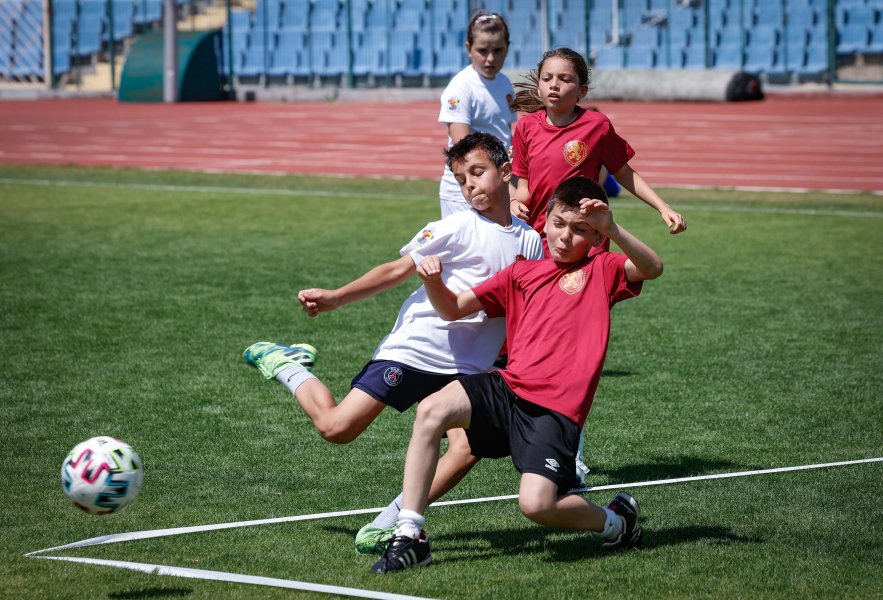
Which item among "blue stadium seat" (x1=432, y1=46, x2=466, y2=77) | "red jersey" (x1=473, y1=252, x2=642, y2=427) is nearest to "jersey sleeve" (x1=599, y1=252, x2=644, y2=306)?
"red jersey" (x1=473, y1=252, x2=642, y2=427)

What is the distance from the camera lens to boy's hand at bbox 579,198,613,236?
14.4 ft

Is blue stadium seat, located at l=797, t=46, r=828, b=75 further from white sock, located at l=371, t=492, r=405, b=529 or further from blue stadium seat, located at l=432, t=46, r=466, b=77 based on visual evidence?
white sock, located at l=371, t=492, r=405, b=529

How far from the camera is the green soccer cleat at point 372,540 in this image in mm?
4578

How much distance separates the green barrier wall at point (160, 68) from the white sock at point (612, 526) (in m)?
31.0

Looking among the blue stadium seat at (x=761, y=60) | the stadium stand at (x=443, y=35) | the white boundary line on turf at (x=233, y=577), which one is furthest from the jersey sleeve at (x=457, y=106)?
the blue stadium seat at (x=761, y=60)

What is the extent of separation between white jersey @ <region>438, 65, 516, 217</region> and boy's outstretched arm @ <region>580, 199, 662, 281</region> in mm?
2790

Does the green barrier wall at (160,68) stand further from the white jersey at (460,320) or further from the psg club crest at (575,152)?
the white jersey at (460,320)

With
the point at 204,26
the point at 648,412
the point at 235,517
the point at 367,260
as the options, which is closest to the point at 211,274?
the point at 367,260

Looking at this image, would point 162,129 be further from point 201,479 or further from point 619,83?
point 201,479

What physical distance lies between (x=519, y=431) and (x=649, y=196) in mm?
1525

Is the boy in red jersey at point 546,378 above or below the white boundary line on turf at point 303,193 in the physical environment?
above

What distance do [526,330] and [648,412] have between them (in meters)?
2.27

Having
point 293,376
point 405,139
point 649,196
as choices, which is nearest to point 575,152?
point 649,196

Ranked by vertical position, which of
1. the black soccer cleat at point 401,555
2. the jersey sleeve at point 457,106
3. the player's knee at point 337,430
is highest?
the jersey sleeve at point 457,106
